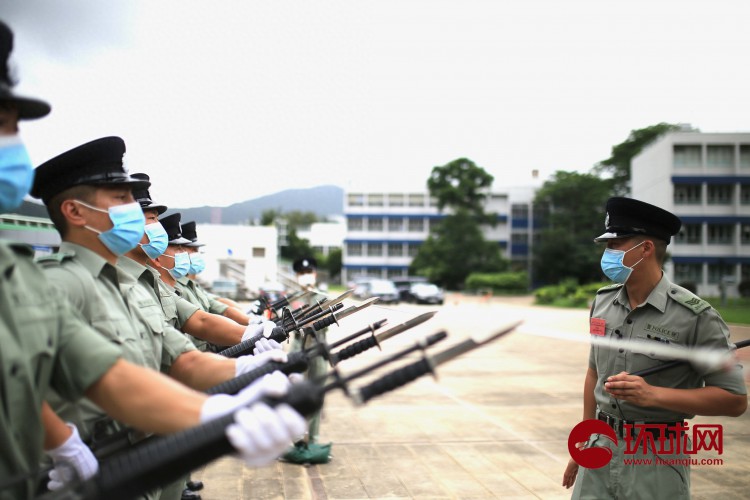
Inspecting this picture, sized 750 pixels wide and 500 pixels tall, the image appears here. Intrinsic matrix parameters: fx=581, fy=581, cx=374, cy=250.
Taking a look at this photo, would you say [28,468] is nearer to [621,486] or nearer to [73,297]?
[73,297]

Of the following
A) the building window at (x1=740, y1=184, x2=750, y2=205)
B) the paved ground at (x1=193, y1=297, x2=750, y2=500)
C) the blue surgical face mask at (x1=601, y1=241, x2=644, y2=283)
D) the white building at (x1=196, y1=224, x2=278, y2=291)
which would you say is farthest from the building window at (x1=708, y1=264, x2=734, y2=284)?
the blue surgical face mask at (x1=601, y1=241, x2=644, y2=283)

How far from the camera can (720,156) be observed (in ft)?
88.0

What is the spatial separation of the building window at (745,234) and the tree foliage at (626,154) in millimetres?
33931

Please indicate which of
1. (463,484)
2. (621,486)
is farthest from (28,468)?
(463,484)

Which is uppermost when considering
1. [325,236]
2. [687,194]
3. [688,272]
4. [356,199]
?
[356,199]

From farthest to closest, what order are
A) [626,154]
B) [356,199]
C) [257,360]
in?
1. [356,199]
2. [626,154]
3. [257,360]

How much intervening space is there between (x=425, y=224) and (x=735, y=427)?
208 ft

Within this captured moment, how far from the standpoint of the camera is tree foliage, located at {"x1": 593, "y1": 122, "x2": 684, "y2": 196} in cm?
5384

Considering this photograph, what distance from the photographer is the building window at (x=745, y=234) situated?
2109 centimetres

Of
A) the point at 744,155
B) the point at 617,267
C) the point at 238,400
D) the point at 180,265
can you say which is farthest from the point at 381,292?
the point at 238,400

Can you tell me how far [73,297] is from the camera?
217 cm

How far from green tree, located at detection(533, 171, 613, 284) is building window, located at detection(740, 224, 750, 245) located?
27884 millimetres

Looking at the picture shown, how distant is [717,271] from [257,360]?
93.5 ft

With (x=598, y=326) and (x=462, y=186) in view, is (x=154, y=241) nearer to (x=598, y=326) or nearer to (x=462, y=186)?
(x=598, y=326)
